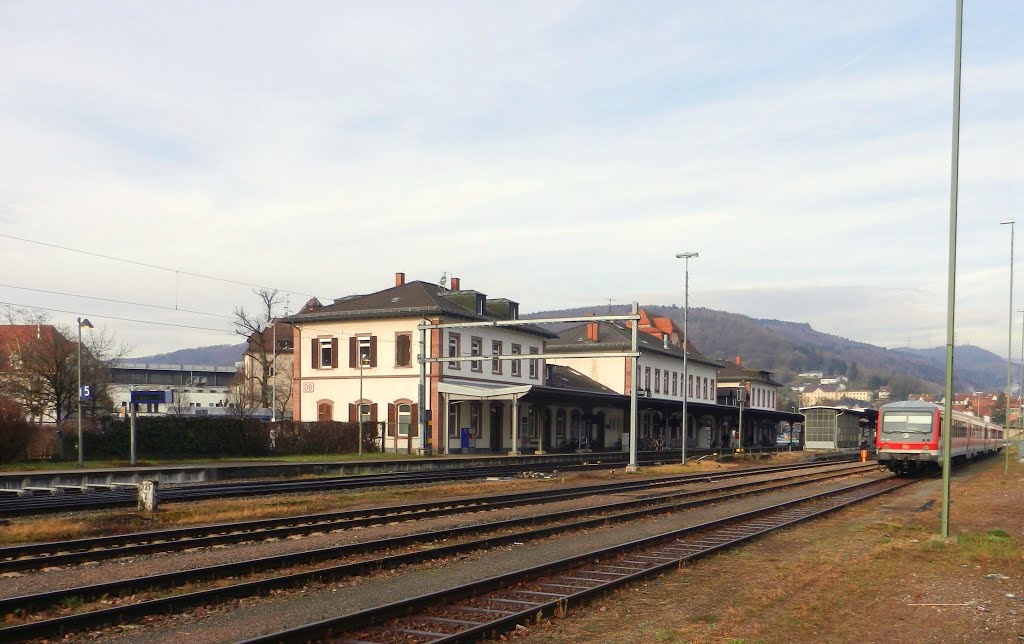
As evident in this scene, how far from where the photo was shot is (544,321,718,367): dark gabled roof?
238 ft

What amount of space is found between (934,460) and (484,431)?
25073 millimetres

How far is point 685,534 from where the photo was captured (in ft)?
53.9

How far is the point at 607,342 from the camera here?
73625 mm

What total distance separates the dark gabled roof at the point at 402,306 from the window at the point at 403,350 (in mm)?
1223

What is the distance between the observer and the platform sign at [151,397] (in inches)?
1236

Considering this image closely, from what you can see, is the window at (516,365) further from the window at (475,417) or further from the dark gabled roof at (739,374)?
the dark gabled roof at (739,374)

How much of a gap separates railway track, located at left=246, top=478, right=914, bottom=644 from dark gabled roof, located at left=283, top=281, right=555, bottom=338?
1410 inches

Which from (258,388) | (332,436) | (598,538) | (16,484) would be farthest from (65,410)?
(258,388)

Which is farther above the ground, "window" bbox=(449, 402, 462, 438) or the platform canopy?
the platform canopy

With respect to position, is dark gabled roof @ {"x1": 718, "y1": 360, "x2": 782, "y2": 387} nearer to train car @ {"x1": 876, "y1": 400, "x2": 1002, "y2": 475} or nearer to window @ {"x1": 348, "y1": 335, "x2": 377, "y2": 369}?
window @ {"x1": 348, "y1": 335, "x2": 377, "y2": 369}

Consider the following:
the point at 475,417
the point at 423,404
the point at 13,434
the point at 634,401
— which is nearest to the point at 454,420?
the point at 475,417

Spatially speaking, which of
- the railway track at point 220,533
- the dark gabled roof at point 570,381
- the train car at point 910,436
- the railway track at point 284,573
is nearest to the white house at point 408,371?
the dark gabled roof at point 570,381

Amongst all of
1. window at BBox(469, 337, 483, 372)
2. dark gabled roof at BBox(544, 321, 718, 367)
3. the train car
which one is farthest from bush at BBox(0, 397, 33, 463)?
dark gabled roof at BBox(544, 321, 718, 367)

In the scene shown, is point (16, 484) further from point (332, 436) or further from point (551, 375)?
point (551, 375)
